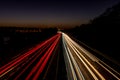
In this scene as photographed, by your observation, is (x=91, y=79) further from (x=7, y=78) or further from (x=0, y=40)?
(x=0, y=40)

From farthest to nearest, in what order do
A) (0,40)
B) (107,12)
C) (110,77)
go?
(107,12)
(0,40)
(110,77)

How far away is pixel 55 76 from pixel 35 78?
1574mm

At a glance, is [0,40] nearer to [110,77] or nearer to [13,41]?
[13,41]

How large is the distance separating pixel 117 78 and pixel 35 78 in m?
5.63

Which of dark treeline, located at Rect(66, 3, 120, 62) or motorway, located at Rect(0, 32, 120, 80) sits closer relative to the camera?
motorway, located at Rect(0, 32, 120, 80)

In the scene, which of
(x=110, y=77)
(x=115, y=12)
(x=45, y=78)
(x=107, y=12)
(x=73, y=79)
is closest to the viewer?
(x=73, y=79)

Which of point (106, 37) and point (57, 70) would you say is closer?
point (57, 70)

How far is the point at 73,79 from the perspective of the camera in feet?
35.7

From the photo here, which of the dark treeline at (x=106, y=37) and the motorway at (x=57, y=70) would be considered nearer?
the motorway at (x=57, y=70)

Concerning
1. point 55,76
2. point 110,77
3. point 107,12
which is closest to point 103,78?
point 110,77

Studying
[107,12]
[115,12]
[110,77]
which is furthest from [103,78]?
[107,12]

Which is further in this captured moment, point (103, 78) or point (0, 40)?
point (0, 40)

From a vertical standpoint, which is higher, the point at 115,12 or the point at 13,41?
the point at 115,12

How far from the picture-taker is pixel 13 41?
37031 mm
